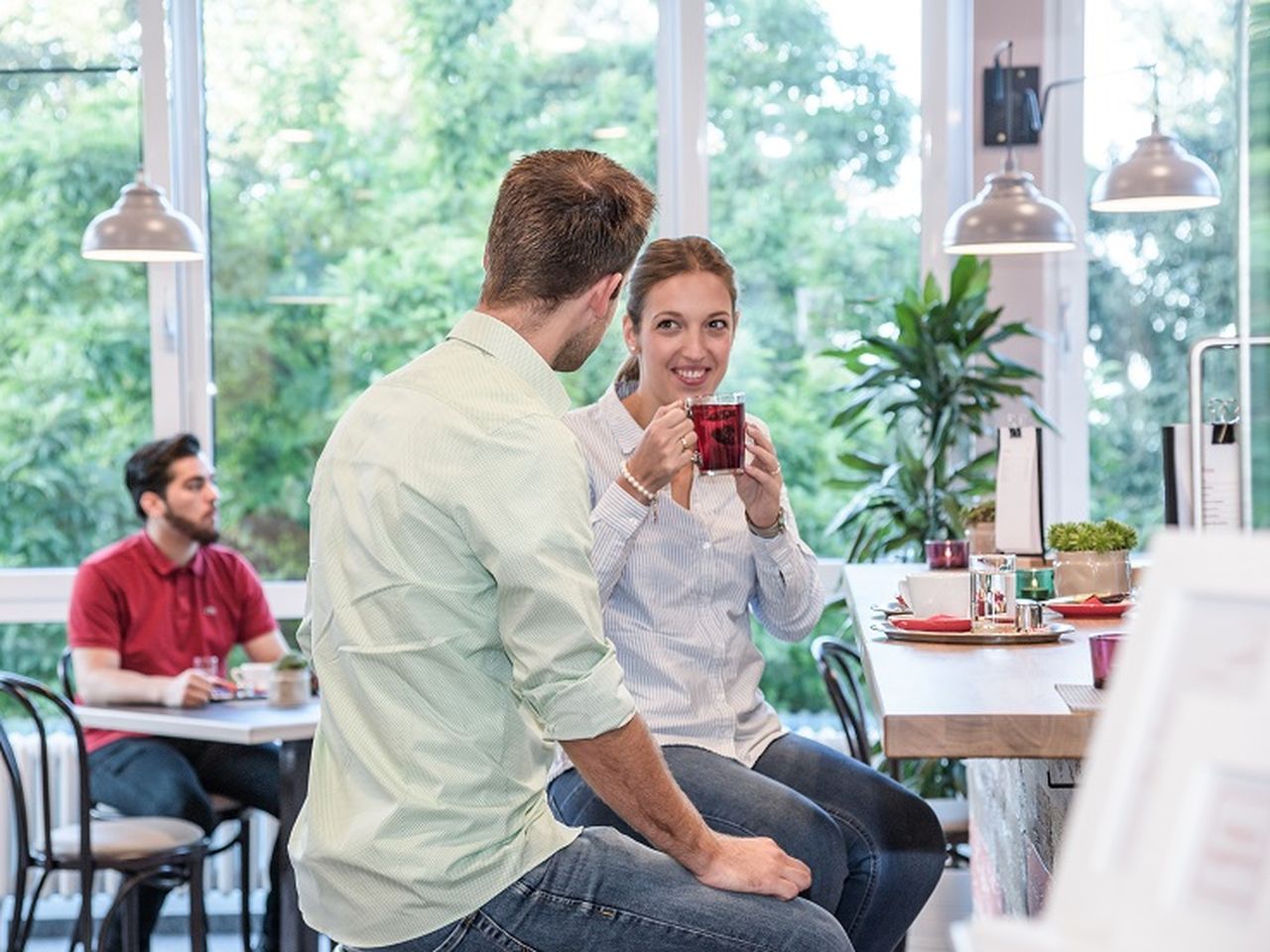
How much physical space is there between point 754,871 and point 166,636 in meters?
2.86

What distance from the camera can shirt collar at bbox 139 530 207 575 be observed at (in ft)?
14.7

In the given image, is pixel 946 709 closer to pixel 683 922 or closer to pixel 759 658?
pixel 683 922

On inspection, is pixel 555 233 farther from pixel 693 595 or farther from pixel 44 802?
pixel 44 802

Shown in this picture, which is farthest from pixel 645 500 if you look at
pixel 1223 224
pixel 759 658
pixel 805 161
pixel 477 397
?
pixel 1223 224

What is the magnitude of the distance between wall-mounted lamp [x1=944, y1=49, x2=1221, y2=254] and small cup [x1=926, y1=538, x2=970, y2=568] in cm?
127

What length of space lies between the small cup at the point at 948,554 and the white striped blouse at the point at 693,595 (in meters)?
0.57

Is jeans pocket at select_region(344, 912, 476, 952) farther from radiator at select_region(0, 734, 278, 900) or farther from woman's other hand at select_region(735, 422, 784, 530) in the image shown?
radiator at select_region(0, 734, 278, 900)

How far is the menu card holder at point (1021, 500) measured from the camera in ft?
10.4

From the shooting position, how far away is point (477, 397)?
1.81 meters

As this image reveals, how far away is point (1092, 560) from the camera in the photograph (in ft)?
8.84

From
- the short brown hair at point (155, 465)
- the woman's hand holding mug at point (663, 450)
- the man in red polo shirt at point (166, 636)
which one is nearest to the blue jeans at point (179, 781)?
the man in red polo shirt at point (166, 636)

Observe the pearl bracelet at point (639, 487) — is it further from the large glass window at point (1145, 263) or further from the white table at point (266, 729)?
the large glass window at point (1145, 263)

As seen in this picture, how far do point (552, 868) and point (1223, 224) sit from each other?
4.25m

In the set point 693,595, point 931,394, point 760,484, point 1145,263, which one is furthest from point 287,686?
point 1145,263
